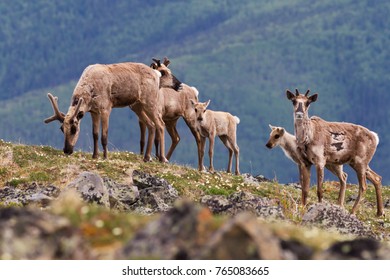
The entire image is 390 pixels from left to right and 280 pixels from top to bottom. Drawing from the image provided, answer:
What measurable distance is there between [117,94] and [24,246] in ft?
71.5

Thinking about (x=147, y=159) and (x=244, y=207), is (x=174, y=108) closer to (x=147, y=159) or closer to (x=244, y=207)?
(x=147, y=159)

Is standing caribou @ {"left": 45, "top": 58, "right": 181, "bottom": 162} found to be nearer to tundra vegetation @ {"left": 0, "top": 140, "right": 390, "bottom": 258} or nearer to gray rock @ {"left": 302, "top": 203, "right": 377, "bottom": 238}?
tundra vegetation @ {"left": 0, "top": 140, "right": 390, "bottom": 258}

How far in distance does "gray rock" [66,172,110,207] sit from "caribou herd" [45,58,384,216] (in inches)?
243

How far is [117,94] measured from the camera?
110 feet

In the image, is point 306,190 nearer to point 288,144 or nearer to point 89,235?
point 288,144

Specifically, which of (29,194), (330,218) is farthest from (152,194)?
(330,218)

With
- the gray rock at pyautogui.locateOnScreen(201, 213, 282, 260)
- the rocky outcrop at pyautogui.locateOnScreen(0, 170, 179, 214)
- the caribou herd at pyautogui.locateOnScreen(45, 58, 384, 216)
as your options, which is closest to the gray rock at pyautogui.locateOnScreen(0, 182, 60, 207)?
the rocky outcrop at pyautogui.locateOnScreen(0, 170, 179, 214)

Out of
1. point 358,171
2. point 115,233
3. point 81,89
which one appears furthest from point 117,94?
point 115,233

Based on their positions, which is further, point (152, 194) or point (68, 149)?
point (68, 149)

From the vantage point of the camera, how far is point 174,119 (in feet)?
130

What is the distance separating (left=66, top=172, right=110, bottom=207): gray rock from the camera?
25.0 meters

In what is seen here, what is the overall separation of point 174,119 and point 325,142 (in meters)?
10.4

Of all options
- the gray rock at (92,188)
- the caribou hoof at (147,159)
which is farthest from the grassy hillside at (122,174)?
the gray rock at (92,188)

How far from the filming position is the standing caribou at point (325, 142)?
29.8m
